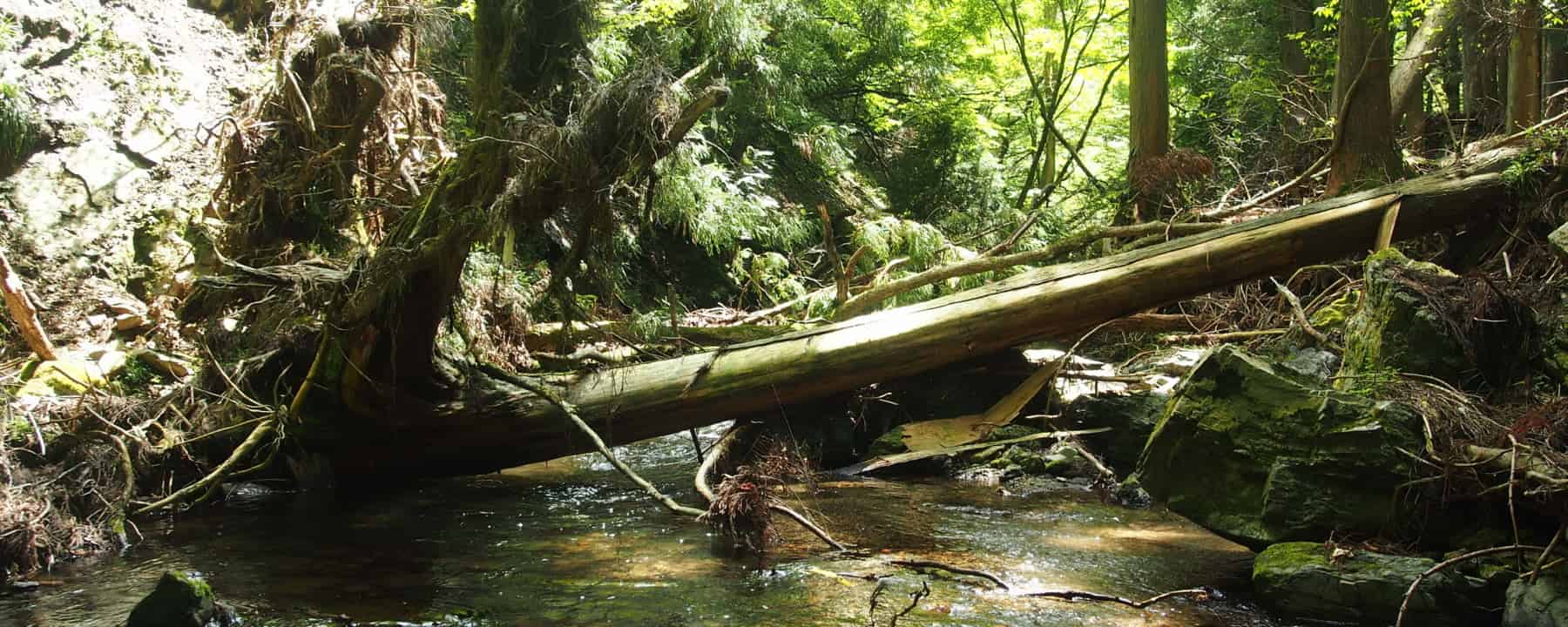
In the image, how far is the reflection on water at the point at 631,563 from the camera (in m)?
4.43

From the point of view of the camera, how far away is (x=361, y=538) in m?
5.87

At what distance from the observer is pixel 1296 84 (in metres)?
12.6

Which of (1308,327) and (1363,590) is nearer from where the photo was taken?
(1363,590)

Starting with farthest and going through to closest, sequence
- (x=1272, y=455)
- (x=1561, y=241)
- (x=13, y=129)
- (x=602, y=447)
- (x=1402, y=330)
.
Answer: (x=13, y=129)
(x=602, y=447)
(x=1402, y=330)
(x=1561, y=241)
(x=1272, y=455)

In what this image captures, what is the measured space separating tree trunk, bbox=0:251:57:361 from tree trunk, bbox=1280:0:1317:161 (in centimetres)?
1118

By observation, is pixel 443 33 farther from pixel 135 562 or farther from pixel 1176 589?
pixel 1176 589

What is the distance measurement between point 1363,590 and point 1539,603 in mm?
599

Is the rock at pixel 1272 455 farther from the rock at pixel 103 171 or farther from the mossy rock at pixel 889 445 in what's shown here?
the rock at pixel 103 171

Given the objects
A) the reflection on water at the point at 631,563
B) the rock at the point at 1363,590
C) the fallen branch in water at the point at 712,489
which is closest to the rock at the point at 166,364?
the reflection on water at the point at 631,563

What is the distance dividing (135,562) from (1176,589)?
5.26 m

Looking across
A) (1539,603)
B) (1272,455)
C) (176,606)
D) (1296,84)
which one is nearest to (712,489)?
(176,606)

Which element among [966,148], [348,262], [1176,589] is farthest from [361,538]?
[966,148]

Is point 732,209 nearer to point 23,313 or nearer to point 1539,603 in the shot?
point 23,313

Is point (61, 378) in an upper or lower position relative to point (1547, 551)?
upper
